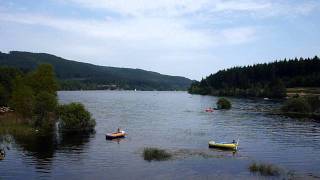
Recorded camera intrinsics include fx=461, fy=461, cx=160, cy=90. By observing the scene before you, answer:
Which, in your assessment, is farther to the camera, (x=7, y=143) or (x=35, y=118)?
(x=35, y=118)

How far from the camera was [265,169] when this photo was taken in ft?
217

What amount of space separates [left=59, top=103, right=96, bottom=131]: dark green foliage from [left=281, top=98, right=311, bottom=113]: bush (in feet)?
298

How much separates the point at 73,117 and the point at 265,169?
180ft

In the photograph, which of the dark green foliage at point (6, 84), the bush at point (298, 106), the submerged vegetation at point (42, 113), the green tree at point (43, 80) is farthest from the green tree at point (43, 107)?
the bush at point (298, 106)

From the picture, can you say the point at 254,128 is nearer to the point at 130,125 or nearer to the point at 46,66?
the point at 130,125

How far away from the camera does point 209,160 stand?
7556 cm

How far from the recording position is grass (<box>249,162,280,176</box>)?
6506cm

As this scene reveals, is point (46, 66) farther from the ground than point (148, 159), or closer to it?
farther from the ground

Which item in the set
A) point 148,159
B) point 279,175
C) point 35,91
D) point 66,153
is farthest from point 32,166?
point 35,91

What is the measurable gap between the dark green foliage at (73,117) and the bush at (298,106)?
298 ft

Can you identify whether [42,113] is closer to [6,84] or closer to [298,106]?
[6,84]

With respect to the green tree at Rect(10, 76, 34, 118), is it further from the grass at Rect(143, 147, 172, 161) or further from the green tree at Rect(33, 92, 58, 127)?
the grass at Rect(143, 147, 172, 161)

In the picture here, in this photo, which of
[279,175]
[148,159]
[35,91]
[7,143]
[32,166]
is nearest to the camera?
[279,175]

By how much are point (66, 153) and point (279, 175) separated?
121ft
